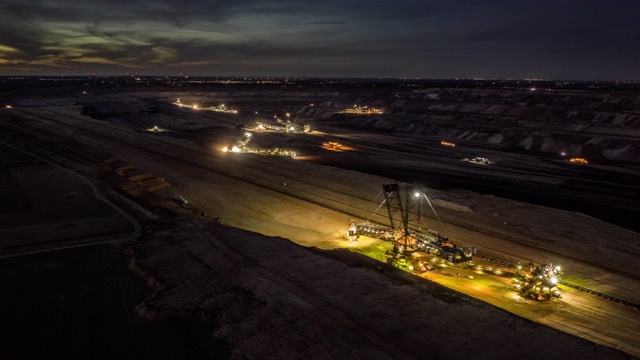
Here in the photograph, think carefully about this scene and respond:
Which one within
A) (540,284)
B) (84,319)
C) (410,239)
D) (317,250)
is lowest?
(84,319)

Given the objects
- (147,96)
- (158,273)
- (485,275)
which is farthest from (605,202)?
(147,96)

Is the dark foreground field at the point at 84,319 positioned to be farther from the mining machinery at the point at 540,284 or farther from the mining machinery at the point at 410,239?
→ the mining machinery at the point at 540,284

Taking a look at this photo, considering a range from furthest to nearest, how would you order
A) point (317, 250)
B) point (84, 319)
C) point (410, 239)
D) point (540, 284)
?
point (410, 239) < point (317, 250) < point (540, 284) < point (84, 319)

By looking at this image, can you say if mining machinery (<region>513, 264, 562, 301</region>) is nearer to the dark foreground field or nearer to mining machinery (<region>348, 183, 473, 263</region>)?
mining machinery (<region>348, 183, 473, 263</region>)

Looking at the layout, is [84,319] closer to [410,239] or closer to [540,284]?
[410,239]

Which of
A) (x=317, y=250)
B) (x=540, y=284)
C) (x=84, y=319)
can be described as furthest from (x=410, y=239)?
(x=84, y=319)

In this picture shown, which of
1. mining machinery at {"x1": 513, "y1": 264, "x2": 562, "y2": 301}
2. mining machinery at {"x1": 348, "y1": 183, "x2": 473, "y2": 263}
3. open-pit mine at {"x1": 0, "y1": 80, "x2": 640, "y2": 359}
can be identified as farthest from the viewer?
mining machinery at {"x1": 348, "y1": 183, "x2": 473, "y2": 263}

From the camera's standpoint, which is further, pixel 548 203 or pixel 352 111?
pixel 352 111

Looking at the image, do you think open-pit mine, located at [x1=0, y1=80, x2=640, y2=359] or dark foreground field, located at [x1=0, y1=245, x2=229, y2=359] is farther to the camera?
open-pit mine, located at [x1=0, y1=80, x2=640, y2=359]

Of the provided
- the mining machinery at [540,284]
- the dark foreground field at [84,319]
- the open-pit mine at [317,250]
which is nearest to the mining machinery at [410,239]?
the open-pit mine at [317,250]

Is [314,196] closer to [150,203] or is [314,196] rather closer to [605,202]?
[150,203]

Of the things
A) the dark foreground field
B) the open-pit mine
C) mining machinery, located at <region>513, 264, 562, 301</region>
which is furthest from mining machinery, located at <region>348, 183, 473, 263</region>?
the dark foreground field
